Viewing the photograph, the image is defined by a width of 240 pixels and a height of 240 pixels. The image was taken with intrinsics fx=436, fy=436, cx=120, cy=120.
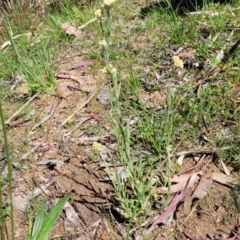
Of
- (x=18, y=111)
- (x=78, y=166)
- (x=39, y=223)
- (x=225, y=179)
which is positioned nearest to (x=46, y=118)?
(x=18, y=111)

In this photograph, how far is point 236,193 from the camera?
1.99 metres

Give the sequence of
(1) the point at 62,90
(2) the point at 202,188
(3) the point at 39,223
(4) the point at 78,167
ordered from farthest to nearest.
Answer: (1) the point at 62,90, (4) the point at 78,167, (2) the point at 202,188, (3) the point at 39,223

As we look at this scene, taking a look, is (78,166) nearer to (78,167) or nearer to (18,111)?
(78,167)

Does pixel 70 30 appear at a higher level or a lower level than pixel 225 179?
higher

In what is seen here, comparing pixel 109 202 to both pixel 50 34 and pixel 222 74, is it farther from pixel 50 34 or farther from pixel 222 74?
pixel 50 34

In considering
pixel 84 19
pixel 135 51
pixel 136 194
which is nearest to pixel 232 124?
pixel 136 194

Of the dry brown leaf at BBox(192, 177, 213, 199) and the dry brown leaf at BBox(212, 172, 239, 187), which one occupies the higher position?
the dry brown leaf at BBox(192, 177, 213, 199)

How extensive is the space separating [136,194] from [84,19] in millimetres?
2172

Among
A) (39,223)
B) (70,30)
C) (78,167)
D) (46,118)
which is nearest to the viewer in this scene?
(39,223)

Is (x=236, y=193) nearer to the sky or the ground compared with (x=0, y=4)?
nearer to the ground

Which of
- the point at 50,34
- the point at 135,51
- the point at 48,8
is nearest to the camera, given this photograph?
the point at 135,51

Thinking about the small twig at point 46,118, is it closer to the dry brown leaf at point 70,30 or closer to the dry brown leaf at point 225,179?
the dry brown leaf at point 70,30

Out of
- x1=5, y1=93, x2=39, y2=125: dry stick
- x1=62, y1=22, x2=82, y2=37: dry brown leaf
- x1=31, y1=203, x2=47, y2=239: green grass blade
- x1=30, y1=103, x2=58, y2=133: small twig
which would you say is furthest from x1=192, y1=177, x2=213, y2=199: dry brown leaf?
x1=62, y1=22, x2=82, y2=37: dry brown leaf

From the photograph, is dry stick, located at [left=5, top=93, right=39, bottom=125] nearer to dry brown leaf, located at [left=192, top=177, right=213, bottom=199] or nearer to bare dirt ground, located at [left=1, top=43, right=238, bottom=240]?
bare dirt ground, located at [left=1, top=43, right=238, bottom=240]
